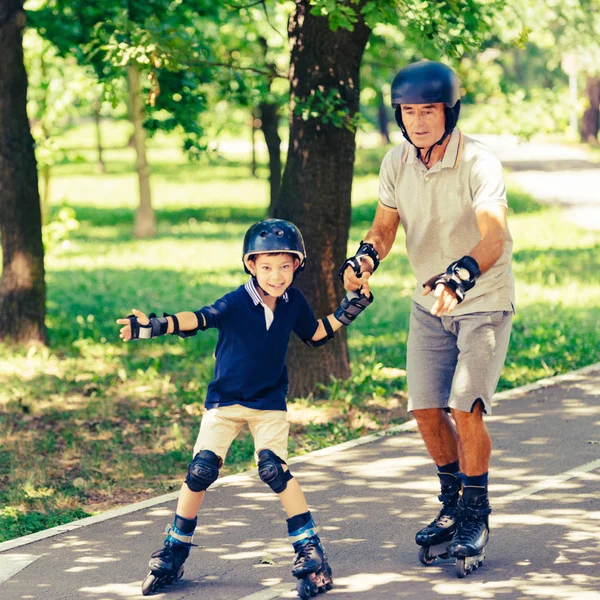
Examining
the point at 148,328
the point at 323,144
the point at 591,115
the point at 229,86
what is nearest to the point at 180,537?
the point at 148,328

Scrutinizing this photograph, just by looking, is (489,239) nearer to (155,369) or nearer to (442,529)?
(442,529)

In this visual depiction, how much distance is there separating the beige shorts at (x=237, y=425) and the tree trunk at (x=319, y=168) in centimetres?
416

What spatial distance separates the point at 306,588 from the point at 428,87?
89.2 inches

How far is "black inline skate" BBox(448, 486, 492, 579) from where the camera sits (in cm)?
529

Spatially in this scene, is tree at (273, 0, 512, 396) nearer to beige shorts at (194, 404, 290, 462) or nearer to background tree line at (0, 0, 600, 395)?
background tree line at (0, 0, 600, 395)

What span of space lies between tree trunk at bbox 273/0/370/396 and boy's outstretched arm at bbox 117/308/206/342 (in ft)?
14.0

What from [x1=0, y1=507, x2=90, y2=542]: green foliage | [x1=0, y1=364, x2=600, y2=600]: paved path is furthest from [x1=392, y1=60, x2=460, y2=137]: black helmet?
[x1=0, y1=507, x2=90, y2=542]: green foliage

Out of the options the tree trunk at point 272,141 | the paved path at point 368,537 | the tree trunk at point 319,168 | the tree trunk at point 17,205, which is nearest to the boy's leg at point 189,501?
the paved path at point 368,537

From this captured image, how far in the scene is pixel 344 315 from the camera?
536 centimetres

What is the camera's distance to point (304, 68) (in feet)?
30.1

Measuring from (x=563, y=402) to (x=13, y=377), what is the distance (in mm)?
4894

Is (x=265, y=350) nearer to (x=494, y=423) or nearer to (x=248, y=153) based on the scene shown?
(x=494, y=423)

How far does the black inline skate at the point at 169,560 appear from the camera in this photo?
17.1ft

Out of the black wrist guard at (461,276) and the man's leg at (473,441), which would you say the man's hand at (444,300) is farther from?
the man's leg at (473,441)
